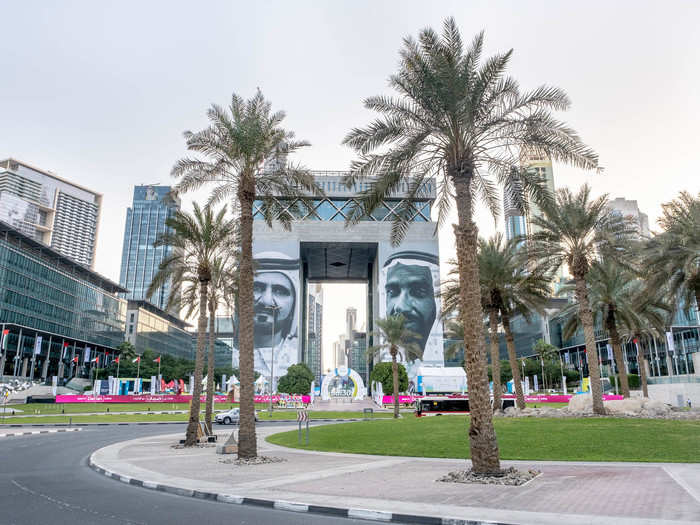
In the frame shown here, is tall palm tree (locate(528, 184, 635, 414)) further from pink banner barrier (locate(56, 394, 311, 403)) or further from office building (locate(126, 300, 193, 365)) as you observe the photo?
office building (locate(126, 300, 193, 365))

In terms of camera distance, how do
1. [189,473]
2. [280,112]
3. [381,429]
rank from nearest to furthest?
1. [189,473]
2. [280,112]
3. [381,429]

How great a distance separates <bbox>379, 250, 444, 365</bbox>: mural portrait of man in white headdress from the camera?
96.9 m

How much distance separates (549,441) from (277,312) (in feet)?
263

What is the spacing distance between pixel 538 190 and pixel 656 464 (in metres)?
9.02

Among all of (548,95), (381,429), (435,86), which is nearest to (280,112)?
(435,86)

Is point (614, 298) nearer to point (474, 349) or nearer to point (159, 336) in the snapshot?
point (474, 349)

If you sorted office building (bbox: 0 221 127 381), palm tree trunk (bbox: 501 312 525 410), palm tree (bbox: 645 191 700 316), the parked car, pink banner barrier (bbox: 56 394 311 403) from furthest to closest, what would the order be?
office building (bbox: 0 221 127 381)
pink banner barrier (bbox: 56 394 311 403)
the parked car
palm tree trunk (bbox: 501 312 525 410)
palm tree (bbox: 645 191 700 316)

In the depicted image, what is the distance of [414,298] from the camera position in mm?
98562

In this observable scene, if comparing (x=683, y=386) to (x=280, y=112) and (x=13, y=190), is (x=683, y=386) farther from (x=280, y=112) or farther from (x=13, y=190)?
(x=13, y=190)

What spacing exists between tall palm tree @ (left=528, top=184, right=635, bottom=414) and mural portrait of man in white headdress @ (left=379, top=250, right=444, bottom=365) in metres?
64.9

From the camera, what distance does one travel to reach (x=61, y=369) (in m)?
105

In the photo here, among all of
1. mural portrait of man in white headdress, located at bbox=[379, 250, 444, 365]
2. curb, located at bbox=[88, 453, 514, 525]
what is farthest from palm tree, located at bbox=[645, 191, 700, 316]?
mural portrait of man in white headdress, located at bbox=[379, 250, 444, 365]

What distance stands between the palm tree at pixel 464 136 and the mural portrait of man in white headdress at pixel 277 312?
77067mm

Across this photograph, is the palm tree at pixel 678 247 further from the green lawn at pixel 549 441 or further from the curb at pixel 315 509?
the curb at pixel 315 509
